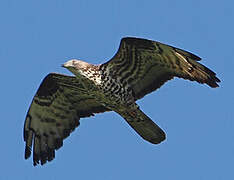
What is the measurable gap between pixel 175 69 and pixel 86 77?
5.58 ft

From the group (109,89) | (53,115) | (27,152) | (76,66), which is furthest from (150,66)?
(27,152)

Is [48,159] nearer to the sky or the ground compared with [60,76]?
nearer to the ground

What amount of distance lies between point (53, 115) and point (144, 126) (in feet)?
7.40

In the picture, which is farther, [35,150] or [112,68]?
[35,150]

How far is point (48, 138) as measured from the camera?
16281 mm

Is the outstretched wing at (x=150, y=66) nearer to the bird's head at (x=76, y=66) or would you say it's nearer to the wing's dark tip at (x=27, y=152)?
the bird's head at (x=76, y=66)

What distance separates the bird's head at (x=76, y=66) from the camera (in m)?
14.6

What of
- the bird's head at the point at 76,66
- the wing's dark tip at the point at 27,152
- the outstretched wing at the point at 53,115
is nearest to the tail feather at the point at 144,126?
the outstretched wing at the point at 53,115

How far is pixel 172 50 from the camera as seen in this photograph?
1459cm

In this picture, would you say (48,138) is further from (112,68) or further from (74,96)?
(112,68)

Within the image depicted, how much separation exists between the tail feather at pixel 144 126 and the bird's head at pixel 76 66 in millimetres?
1198

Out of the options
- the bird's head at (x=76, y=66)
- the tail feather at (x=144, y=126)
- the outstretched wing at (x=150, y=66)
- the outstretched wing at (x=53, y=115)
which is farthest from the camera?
the outstretched wing at (x=53, y=115)

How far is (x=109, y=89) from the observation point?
1480 centimetres

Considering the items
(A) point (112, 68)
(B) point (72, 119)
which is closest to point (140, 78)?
(A) point (112, 68)
